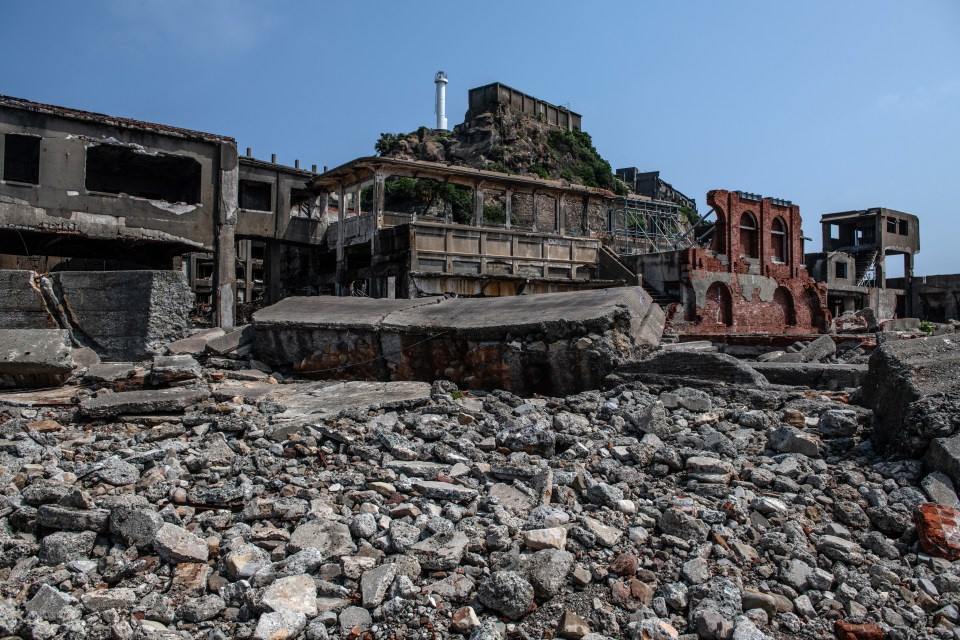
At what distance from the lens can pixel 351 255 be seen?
19.0m

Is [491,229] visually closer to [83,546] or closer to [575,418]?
Answer: [575,418]

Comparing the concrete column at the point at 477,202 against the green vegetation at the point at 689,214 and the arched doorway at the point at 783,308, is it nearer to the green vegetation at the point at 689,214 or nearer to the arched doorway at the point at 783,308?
the arched doorway at the point at 783,308

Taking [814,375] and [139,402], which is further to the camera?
[814,375]

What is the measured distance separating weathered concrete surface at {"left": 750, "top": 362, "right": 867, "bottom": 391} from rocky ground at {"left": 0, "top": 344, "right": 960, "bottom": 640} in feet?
2.90

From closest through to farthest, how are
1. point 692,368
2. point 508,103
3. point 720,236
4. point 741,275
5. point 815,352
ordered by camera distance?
point 692,368 → point 815,352 → point 720,236 → point 741,275 → point 508,103

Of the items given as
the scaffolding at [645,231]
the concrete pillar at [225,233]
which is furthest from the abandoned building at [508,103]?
the concrete pillar at [225,233]

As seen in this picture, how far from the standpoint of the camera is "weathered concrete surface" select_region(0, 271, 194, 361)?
7.25 meters

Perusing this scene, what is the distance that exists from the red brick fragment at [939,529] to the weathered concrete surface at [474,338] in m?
2.91

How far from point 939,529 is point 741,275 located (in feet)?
71.4

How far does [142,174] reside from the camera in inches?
734

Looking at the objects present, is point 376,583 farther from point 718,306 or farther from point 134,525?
point 718,306

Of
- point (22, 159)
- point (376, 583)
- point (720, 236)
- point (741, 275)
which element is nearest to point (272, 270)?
point (22, 159)

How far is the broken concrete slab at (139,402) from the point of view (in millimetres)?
5066

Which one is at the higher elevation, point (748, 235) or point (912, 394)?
point (748, 235)
